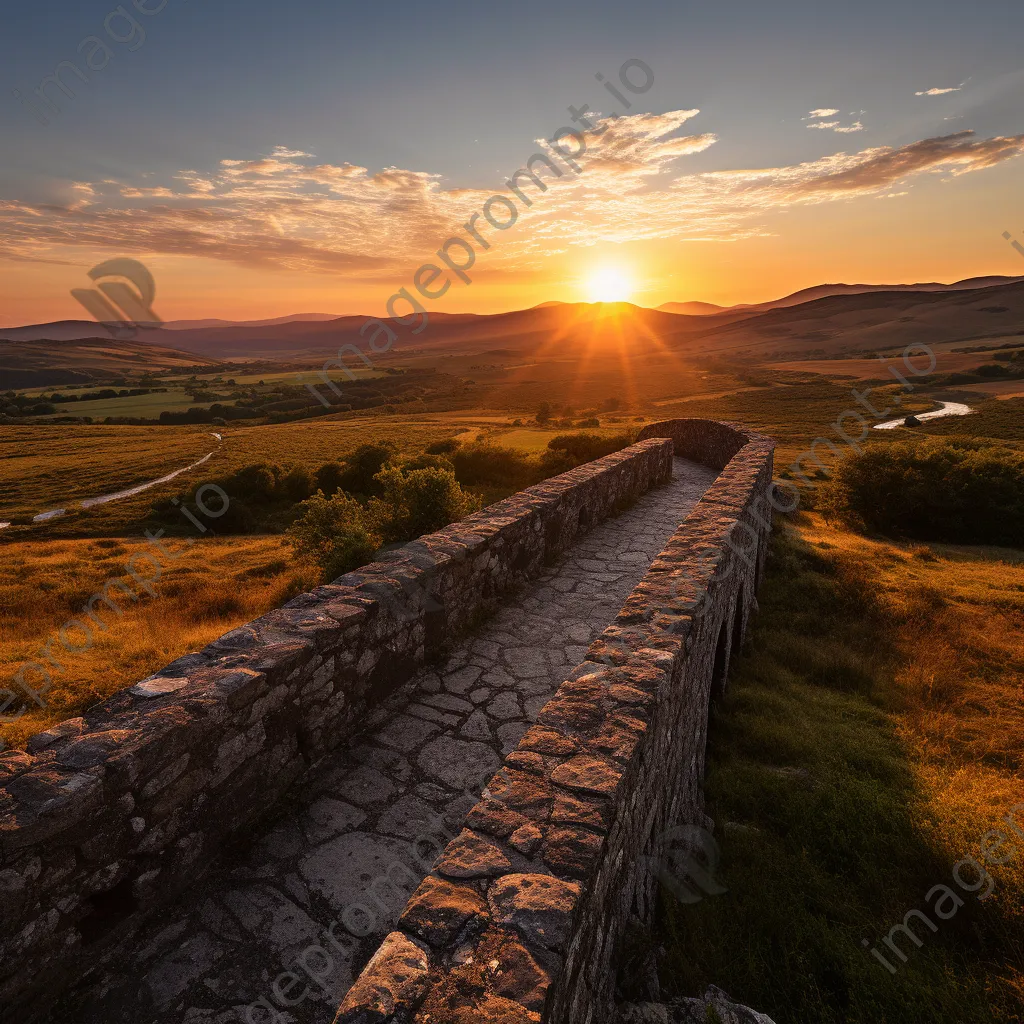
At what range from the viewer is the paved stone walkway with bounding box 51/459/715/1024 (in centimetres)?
266

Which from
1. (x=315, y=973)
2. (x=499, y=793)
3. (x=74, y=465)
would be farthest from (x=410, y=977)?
(x=74, y=465)

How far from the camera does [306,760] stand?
395 cm

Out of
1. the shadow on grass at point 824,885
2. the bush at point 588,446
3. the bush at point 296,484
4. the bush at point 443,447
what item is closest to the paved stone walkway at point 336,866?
the shadow on grass at point 824,885

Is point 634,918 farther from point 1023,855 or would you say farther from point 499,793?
point 1023,855

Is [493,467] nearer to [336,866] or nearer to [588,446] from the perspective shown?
[588,446]

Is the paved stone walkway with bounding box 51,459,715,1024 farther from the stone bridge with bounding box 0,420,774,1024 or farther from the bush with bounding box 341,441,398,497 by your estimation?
the bush with bounding box 341,441,398,497

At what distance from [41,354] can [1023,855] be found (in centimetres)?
21840

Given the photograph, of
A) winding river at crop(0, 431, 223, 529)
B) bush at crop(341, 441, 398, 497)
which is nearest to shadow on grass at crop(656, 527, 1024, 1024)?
bush at crop(341, 441, 398, 497)

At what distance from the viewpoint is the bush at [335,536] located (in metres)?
10.3

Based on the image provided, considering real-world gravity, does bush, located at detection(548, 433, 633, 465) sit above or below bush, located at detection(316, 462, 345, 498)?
above

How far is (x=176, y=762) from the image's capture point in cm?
304

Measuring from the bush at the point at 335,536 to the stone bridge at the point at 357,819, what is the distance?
529 cm

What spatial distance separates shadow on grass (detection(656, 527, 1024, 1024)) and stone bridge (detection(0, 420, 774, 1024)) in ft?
1.40

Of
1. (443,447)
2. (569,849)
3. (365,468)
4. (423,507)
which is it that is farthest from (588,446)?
(569,849)
